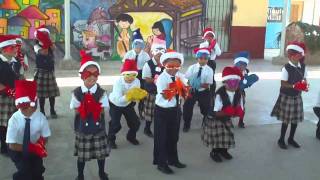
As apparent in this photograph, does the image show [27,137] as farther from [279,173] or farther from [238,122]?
[238,122]

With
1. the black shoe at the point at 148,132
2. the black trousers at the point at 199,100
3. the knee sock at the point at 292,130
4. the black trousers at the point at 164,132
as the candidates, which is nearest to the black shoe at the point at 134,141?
the black shoe at the point at 148,132

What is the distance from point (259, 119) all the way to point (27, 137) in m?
4.58

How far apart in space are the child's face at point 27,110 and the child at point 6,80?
128 cm

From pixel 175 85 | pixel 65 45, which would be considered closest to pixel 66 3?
pixel 65 45

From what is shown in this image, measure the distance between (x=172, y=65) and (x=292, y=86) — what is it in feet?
6.04

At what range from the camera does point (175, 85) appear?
15.6 ft

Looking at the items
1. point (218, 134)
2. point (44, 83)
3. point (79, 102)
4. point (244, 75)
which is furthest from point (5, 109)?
point (244, 75)

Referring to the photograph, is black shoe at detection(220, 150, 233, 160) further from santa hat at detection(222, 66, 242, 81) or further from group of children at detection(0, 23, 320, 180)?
santa hat at detection(222, 66, 242, 81)

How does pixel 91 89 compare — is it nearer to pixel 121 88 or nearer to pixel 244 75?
pixel 121 88

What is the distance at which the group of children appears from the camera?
3.87 meters

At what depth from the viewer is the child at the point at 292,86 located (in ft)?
18.3

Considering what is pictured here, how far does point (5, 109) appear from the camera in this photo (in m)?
5.02

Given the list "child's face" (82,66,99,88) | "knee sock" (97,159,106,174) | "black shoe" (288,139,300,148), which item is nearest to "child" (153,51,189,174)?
"knee sock" (97,159,106,174)

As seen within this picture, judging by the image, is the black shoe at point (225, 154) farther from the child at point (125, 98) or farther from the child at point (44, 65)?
the child at point (44, 65)
